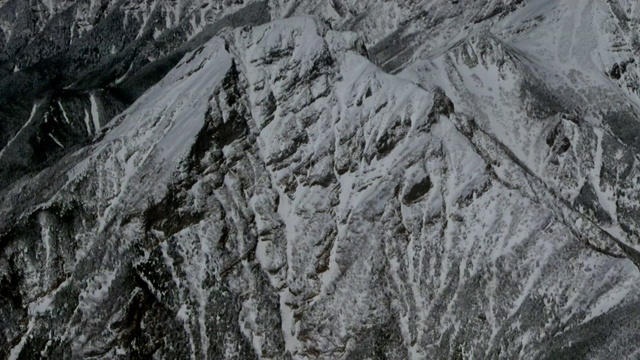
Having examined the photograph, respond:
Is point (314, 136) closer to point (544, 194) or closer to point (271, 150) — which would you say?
point (271, 150)

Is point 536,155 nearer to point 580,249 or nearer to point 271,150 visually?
point 580,249

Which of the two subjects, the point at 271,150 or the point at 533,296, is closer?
the point at 533,296

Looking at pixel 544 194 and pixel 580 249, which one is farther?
pixel 544 194

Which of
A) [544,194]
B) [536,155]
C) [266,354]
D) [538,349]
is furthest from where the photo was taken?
[536,155]

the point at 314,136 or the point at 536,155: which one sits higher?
the point at 314,136

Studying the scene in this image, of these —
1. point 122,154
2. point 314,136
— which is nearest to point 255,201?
point 314,136

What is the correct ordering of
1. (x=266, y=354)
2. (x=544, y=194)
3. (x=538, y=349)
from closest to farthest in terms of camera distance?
(x=538, y=349), (x=266, y=354), (x=544, y=194)

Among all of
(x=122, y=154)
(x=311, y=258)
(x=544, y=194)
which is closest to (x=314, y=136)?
(x=311, y=258)

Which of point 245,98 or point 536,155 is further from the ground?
point 245,98

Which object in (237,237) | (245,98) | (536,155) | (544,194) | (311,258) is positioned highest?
(245,98)
